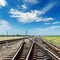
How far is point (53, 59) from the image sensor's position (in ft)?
32.7

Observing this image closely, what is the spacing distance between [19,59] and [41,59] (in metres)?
1.31

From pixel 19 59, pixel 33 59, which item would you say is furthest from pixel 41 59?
pixel 19 59

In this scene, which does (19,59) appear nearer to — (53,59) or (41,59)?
(41,59)

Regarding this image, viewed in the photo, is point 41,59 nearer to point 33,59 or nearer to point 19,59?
point 33,59

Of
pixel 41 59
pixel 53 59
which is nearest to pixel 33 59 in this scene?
pixel 41 59

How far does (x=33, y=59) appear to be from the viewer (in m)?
10.1

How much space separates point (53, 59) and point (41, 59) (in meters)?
0.71

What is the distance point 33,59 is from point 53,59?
1180 millimetres

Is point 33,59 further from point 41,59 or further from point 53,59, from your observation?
point 53,59

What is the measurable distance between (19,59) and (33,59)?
32.8 inches

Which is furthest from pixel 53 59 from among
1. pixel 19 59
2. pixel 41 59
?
pixel 19 59

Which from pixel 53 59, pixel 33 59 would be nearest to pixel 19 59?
pixel 33 59

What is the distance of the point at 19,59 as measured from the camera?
10.0 metres

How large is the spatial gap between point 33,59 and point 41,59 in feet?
1.57
